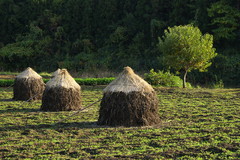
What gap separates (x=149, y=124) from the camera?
11805 millimetres

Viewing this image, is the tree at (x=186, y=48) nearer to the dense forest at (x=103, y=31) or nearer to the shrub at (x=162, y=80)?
the shrub at (x=162, y=80)

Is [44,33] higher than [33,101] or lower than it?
higher

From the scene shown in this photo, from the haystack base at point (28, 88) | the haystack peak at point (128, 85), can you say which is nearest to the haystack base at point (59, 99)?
the haystack base at point (28, 88)

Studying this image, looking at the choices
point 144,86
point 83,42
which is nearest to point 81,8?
point 83,42

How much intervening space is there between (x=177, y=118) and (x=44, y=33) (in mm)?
40320

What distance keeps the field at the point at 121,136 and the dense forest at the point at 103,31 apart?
67.0 feet

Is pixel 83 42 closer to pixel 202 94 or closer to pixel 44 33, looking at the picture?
pixel 44 33

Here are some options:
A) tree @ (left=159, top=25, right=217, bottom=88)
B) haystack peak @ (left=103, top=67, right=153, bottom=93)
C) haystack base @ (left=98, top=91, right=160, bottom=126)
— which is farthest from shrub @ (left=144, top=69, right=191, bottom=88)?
haystack base @ (left=98, top=91, right=160, bottom=126)

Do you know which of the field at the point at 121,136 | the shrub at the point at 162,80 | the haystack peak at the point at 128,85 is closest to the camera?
the field at the point at 121,136

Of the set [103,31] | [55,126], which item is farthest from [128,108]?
[103,31]

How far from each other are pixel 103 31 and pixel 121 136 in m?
39.2

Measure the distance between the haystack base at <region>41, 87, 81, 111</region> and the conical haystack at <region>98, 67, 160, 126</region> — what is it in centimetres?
344

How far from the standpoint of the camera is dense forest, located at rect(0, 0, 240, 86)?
37.0 m

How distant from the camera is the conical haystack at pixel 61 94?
48.8ft
